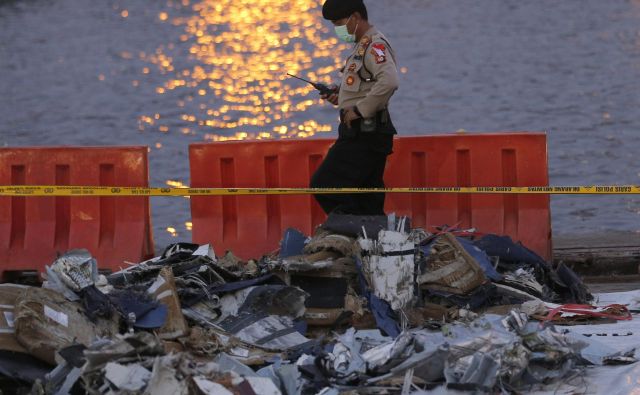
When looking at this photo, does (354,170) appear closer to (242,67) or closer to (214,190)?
(214,190)

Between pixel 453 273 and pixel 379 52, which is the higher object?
pixel 379 52

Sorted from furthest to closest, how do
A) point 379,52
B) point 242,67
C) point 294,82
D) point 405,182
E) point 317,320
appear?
point 242,67 → point 294,82 → point 405,182 → point 379,52 → point 317,320

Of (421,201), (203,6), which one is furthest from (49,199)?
(203,6)

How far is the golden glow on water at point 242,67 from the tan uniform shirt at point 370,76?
38.6ft

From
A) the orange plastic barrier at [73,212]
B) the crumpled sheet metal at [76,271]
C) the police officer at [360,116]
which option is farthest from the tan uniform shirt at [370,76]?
the crumpled sheet metal at [76,271]

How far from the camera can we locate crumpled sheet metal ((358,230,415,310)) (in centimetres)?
893

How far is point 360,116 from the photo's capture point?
1013 cm

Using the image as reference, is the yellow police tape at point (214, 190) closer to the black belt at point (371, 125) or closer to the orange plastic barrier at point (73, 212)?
the orange plastic barrier at point (73, 212)

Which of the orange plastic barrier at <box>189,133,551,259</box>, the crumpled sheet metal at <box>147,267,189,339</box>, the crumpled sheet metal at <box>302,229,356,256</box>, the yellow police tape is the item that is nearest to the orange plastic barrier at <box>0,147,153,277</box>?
the yellow police tape

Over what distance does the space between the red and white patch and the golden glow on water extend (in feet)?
39.0

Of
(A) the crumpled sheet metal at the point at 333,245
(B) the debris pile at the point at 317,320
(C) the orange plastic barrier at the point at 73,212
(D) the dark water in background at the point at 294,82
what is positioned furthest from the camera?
(D) the dark water in background at the point at 294,82

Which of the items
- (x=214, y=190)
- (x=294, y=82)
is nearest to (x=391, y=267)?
(x=214, y=190)

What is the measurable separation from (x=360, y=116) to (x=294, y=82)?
56.8 ft

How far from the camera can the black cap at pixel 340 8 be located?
1006cm
